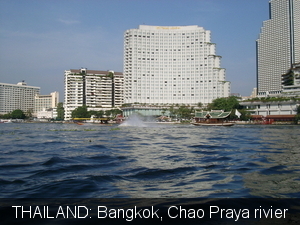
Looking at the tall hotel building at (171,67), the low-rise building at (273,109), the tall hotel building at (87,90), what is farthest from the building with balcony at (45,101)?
the low-rise building at (273,109)

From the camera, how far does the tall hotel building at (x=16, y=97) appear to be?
186500 millimetres

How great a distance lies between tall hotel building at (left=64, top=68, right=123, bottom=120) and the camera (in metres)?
138

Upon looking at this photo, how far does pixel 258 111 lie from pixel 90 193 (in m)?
95.4

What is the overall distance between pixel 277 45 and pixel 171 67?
72.4 meters

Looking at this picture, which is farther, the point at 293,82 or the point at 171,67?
the point at 171,67

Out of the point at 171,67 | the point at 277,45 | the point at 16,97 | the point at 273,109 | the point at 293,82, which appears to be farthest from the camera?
the point at 16,97

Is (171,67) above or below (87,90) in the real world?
above

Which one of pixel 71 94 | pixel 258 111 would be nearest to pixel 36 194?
pixel 258 111

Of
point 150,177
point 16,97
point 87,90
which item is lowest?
point 150,177

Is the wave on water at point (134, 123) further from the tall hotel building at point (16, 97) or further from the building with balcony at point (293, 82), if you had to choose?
the tall hotel building at point (16, 97)

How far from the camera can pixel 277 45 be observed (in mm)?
167000

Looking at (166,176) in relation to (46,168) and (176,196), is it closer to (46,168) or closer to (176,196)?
(176,196)

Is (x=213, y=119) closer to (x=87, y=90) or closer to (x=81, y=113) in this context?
(x=81, y=113)

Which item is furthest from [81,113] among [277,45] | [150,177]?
[150,177]
